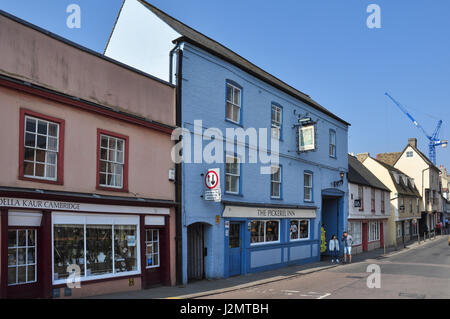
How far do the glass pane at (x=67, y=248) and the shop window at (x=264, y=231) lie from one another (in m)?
9.07

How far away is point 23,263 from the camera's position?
10523mm

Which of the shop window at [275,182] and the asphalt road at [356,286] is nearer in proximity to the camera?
the asphalt road at [356,286]

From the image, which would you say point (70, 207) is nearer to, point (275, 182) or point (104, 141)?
point (104, 141)

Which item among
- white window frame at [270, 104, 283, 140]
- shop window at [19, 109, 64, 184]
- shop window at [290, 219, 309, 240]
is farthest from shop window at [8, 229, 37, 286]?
shop window at [290, 219, 309, 240]

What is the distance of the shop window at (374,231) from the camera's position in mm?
35875

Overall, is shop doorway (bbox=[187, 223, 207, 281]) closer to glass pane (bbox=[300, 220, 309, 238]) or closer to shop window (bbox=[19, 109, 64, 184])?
shop window (bbox=[19, 109, 64, 184])

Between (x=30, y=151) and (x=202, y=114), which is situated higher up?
(x=202, y=114)

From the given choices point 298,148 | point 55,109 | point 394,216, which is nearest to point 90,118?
point 55,109

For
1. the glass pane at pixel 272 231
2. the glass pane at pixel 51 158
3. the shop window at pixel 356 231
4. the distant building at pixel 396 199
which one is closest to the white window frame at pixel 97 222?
the glass pane at pixel 51 158

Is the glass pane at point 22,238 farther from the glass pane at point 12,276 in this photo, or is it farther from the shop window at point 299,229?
the shop window at point 299,229

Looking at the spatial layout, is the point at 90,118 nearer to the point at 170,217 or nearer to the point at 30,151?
the point at 30,151

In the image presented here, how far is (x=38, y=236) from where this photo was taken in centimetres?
1097

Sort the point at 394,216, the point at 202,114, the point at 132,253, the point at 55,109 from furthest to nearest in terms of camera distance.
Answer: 1. the point at 394,216
2. the point at 202,114
3. the point at 132,253
4. the point at 55,109
